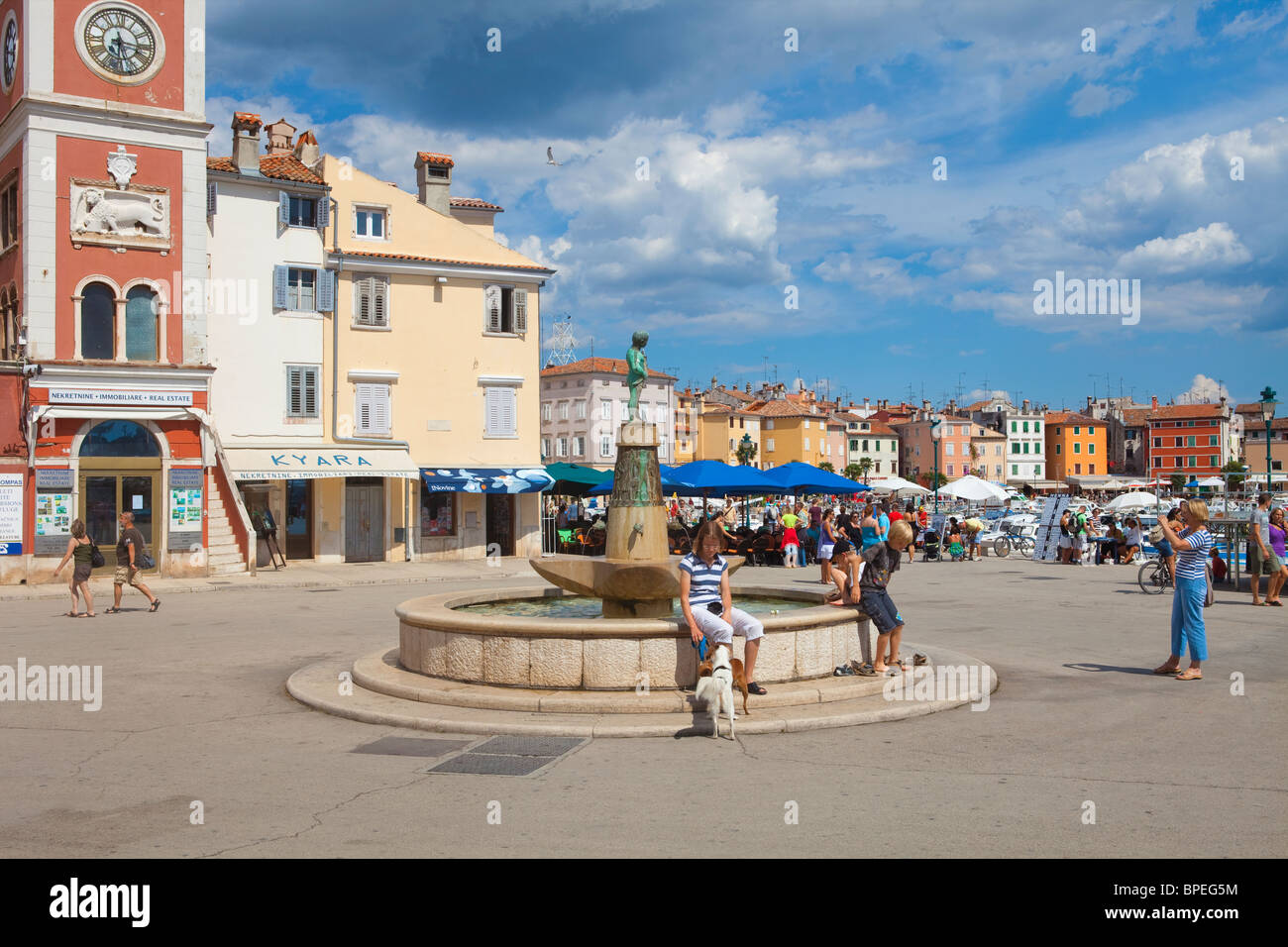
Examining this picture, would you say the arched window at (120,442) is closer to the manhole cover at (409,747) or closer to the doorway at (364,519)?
the doorway at (364,519)

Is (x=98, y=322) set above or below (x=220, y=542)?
above

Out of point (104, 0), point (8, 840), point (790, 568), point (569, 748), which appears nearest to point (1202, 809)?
point (569, 748)

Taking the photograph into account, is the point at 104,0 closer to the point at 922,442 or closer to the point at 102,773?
the point at 102,773

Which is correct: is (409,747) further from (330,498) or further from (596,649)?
(330,498)

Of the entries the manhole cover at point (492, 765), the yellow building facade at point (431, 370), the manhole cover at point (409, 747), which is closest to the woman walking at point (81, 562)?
the manhole cover at point (409, 747)

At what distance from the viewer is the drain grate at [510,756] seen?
712cm

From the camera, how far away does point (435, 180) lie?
34.3 m

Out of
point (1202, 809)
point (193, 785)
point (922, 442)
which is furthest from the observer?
point (922, 442)

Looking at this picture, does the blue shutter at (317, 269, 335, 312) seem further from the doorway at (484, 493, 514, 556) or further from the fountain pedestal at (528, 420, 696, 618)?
the fountain pedestal at (528, 420, 696, 618)

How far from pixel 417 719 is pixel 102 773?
2349mm

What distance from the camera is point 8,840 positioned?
5520mm

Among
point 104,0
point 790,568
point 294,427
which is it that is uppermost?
point 104,0

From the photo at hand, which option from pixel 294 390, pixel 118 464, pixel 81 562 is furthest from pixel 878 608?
pixel 294 390

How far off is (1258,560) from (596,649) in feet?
49.9
